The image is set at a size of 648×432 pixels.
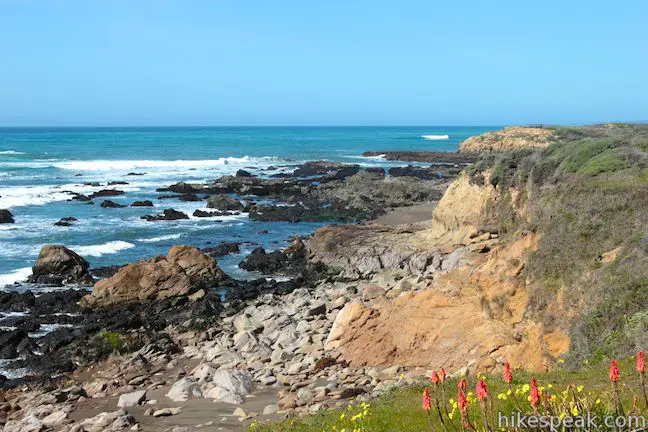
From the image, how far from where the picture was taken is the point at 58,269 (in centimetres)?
→ 2778

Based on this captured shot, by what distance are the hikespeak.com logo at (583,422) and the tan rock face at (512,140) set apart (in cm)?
7024

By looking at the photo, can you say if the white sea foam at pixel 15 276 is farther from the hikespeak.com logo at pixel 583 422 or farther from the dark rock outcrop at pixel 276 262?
the hikespeak.com logo at pixel 583 422

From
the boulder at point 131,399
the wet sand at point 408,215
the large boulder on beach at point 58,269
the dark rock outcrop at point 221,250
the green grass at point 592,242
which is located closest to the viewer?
the green grass at point 592,242

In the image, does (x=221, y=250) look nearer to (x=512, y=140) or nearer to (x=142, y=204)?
(x=142, y=204)

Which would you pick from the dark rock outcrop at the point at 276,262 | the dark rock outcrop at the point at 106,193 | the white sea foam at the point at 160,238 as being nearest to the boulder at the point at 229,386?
the dark rock outcrop at the point at 276,262

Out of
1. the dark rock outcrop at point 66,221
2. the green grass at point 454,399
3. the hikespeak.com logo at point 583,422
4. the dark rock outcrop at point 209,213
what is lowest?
the dark rock outcrop at point 209,213

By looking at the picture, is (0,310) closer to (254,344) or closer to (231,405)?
(254,344)

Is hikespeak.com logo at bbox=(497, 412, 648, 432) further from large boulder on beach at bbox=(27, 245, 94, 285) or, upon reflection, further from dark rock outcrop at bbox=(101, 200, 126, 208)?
dark rock outcrop at bbox=(101, 200, 126, 208)

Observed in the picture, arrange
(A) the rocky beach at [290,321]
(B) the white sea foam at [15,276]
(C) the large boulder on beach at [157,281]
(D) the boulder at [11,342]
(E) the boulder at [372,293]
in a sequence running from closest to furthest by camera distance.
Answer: (A) the rocky beach at [290,321] < (D) the boulder at [11,342] < (E) the boulder at [372,293] < (C) the large boulder on beach at [157,281] < (B) the white sea foam at [15,276]

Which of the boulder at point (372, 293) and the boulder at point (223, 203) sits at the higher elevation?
the boulder at point (372, 293)

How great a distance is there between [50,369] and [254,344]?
5.78 meters

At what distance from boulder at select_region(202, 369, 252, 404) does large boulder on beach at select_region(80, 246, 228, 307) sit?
1020cm

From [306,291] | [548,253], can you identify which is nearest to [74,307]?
[306,291]

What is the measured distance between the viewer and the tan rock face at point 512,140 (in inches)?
3125
